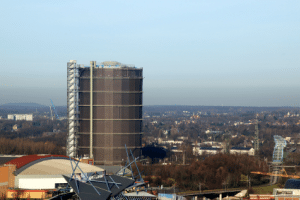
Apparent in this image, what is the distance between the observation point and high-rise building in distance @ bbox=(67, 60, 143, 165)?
84.9 m

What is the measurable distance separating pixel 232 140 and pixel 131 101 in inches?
4419

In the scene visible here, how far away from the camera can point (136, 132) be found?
86.4 metres

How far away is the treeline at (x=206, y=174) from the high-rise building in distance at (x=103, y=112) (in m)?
5.57

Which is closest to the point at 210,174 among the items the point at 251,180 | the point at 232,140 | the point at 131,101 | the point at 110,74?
the point at 251,180

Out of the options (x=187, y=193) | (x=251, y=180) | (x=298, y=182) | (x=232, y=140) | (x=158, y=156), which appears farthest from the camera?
(x=232, y=140)

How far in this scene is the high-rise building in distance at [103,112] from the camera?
84938 millimetres

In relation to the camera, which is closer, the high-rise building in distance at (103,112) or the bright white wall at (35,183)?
the bright white wall at (35,183)

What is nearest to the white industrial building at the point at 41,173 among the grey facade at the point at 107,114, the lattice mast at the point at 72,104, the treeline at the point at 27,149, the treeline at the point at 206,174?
the treeline at the point at 206,174

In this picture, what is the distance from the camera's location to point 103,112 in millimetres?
85375

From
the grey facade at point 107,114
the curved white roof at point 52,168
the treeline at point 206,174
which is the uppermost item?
the grey facade at point 107,114

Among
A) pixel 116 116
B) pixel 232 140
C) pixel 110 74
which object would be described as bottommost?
pixel 232 140

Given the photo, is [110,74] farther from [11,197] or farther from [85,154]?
[11,197]

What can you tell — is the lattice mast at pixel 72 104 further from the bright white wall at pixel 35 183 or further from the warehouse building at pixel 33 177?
the bright white wall at pixel 35 183

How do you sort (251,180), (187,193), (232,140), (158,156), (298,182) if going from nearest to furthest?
(298,182)
(187,193)
(251,180)
(158,156)
(232,140)
